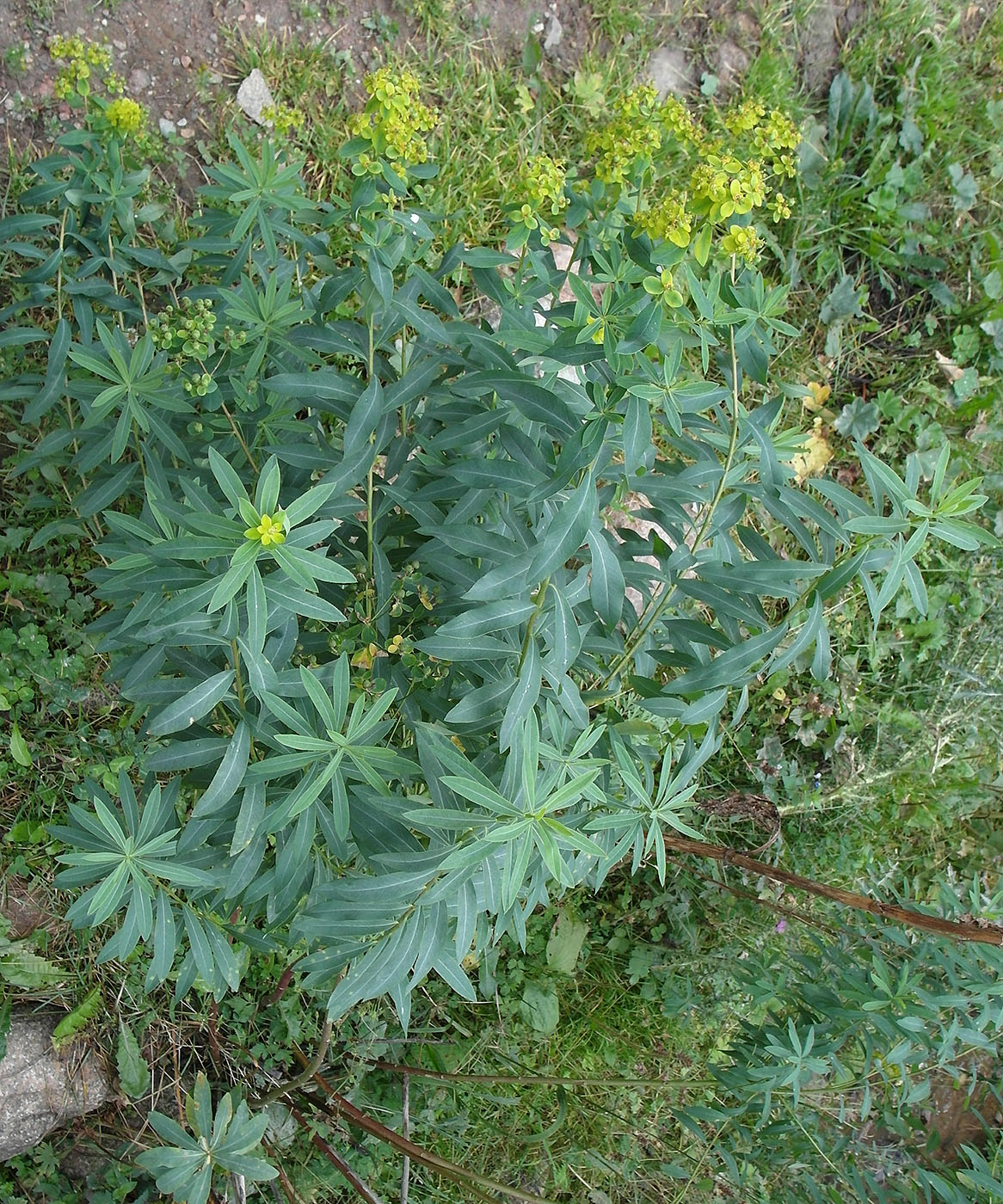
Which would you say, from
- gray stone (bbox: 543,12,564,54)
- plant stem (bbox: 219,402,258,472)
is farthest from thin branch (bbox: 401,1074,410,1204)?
gray stone (bbox: 543,12,564,54)

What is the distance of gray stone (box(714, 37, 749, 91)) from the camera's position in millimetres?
4316

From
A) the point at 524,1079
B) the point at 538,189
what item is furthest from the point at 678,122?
the point at 524,1079

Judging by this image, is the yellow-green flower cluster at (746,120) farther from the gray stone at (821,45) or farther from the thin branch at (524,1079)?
the gray stone at (821,45)

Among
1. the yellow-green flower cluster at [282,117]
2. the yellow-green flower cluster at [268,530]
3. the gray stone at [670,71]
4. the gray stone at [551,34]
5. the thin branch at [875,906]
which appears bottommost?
the thin branch at [875,906]

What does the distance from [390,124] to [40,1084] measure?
281 cm

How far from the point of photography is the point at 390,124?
79.0 inches

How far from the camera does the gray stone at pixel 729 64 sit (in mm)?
4316

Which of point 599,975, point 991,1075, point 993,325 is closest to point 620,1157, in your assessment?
point 599,975

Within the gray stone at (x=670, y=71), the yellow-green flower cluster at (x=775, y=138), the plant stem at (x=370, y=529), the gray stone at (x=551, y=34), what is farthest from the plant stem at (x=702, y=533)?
the gray stone at (x=670, y=71)

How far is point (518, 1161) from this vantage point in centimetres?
346

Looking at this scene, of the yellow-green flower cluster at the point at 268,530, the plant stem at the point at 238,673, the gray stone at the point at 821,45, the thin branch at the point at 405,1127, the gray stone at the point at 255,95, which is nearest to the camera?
the yellow-green flower cluster at the point at 268,530

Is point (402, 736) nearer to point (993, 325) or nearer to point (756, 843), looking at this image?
point (756, 843)

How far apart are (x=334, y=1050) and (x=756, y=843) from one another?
1.76 m

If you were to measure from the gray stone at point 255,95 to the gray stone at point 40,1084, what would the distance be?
3.09 m
